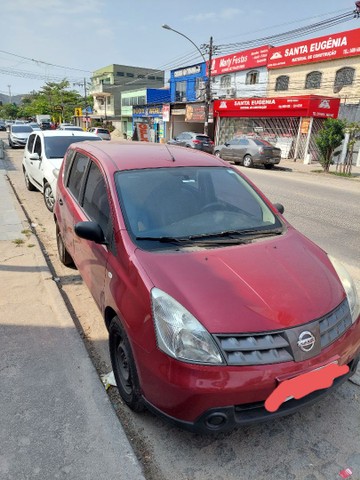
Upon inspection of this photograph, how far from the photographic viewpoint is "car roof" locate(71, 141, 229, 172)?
315cm

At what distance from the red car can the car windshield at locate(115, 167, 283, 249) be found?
0.01m

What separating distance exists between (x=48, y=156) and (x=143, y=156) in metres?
5.49

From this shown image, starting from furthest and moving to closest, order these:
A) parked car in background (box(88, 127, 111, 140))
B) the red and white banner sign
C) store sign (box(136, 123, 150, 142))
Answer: store sign (box(136, 123, 150, 142))
parked car in background (box(88, 127, 111, 140))
the red and white banner sign

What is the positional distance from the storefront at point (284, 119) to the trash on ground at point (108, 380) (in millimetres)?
21666

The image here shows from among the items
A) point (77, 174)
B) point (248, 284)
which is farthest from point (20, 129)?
point (248, 284)

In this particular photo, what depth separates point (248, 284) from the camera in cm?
220

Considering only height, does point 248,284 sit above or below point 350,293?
above

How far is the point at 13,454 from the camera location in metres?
2.11

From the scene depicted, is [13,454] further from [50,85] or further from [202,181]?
[50,85]

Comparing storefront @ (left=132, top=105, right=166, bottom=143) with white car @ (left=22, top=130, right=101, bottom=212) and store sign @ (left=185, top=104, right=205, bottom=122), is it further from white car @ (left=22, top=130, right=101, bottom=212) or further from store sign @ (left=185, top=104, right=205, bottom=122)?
white car @ (left=22, top=130, right=101, bottom=212)

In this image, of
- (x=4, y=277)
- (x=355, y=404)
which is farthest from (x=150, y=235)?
(x=4, y=277)

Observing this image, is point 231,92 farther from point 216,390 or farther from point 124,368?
point 216,390

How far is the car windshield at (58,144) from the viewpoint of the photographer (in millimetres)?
8133

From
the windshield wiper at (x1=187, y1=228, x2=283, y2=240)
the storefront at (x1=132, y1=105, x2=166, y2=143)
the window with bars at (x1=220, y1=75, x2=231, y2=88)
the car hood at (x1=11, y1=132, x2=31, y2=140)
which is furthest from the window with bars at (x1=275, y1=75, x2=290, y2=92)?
the windshield wiper at (x1=187, y1=228, x2=283, y2=240)
